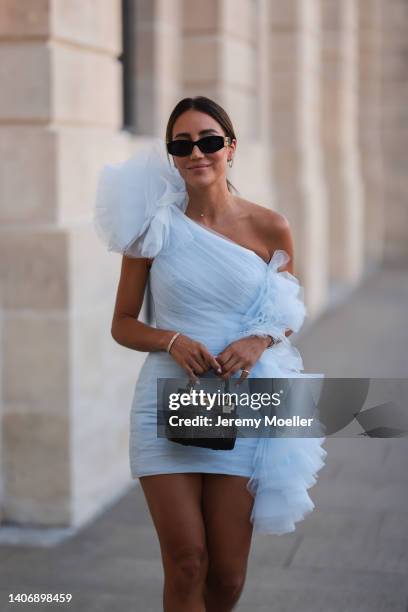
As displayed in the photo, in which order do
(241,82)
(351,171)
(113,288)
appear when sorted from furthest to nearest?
(351,171) < (241,82) < (113,288)

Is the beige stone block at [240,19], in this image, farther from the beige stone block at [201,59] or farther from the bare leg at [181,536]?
the bare leg at [181,536]

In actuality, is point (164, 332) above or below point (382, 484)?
above

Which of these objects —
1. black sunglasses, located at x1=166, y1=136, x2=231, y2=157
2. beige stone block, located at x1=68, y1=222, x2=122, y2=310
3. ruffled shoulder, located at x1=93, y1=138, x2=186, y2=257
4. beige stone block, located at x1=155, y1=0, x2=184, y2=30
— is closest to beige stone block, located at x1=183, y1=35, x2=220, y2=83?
beige stone block, located at x1=155, y1=0, x2=184, y2=30

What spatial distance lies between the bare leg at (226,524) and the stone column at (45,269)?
2.51 m

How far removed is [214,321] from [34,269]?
2531 mm

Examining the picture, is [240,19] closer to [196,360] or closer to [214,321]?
[214,321]

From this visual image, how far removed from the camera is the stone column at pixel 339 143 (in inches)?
713

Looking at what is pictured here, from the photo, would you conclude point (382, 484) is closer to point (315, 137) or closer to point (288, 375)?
point (288, 375)

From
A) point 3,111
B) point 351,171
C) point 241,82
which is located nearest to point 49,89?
point 3,111

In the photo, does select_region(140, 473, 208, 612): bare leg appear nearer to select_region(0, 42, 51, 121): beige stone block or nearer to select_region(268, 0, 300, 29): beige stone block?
select_region(0, 42, 51, 121): beige stone block

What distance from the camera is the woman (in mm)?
3309

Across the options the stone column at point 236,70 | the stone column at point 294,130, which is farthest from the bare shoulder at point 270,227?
the stone column at point 294,130

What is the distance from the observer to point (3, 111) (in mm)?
5836

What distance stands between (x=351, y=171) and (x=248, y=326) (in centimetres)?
1572
